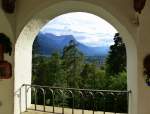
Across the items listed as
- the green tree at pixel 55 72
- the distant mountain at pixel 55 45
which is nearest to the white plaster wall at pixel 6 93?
the distant mountain at pixel 55 45

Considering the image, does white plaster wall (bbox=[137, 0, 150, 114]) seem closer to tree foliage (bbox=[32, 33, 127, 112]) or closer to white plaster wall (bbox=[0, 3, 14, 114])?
white plaster wall (bbox=[0, 3, 14, 114])

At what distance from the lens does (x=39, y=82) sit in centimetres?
783

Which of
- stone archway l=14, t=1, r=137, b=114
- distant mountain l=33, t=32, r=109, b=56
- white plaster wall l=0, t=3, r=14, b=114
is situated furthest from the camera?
distant mountain l=33, t=32, r=109, b=56

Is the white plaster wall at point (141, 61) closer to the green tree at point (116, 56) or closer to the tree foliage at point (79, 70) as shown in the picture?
the tree foliage at point (79, 70)

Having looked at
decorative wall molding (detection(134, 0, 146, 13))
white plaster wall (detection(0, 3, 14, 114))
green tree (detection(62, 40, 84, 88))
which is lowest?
→ white plaster wall (detection(0, 3, 14, 114))

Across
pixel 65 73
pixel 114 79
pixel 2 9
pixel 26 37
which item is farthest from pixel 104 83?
pixel 2 9

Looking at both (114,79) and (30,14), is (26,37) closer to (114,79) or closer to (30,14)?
(30,14)

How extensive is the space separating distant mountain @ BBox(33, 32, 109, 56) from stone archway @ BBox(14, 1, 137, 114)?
2832 millimetres

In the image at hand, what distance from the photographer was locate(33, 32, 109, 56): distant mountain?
722 centimetres

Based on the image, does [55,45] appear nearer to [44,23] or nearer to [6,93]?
[44,23]

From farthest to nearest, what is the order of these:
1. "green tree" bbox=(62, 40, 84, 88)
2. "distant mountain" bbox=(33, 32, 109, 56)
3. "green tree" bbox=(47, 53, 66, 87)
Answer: "green tree" bbox=(47, 53, 66, 87)
"green tree" bbox=(62, 40, 84, 88)
"distant mountain" bbox=(33, 32, 109, 56)

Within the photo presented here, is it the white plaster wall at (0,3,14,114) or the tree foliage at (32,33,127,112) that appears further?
the tree foliage at (32,33,127,112)

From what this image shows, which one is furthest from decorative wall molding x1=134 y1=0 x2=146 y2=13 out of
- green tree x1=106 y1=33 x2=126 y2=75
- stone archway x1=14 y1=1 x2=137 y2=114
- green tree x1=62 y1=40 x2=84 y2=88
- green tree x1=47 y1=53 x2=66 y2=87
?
green tree x1=47 y1=53 x2=66 y2=87

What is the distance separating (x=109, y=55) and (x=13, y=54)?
3844 mm
